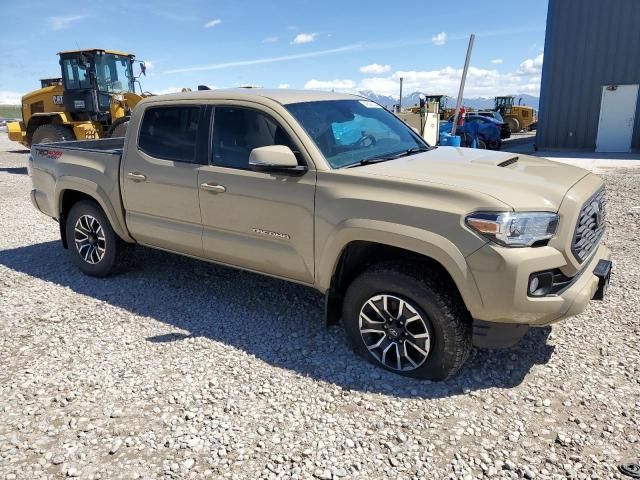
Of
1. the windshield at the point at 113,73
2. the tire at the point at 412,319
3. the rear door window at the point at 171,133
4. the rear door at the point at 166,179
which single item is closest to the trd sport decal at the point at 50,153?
the rear door at the point at 166,179

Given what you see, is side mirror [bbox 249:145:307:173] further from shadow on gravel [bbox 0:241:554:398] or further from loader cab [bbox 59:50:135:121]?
loader cab [bbox 59:50:135:121]

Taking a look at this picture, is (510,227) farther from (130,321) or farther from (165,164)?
(130,321)

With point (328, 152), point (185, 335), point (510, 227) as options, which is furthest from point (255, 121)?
point (510, 227)

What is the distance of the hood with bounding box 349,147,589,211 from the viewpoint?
2918 mm

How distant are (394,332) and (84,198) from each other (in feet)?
12.4

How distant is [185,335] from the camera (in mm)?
4035

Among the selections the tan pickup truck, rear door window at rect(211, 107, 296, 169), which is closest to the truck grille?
the tan pickup truck

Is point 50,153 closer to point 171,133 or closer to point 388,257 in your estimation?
point 171,133

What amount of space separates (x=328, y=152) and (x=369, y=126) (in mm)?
738

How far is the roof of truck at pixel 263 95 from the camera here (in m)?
3.94

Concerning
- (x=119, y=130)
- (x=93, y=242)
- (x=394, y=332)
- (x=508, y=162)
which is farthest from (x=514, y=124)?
(x=394, y=332)

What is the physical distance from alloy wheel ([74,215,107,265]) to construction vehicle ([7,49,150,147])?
8636 millimetres

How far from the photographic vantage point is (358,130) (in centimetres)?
402

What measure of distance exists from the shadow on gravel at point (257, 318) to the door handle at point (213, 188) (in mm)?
1132
